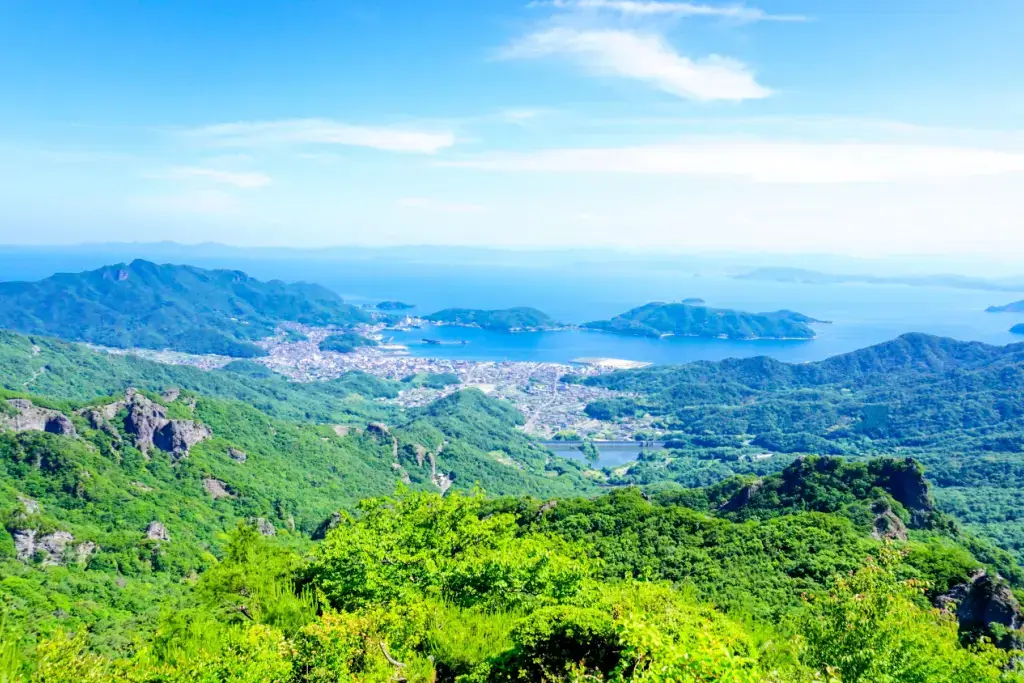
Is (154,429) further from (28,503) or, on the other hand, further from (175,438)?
(28,503)

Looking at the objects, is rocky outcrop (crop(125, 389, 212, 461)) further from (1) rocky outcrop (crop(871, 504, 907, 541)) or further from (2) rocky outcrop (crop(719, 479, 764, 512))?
(1) rocky outcrop (crop(871, 504, 907, 541))

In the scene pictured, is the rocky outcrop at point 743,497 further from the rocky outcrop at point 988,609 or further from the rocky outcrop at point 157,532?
the rocky outcrop at point 157,532

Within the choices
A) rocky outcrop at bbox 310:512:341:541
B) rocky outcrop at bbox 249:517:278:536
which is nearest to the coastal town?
rocky outcrop at bbox 249:517:278:536

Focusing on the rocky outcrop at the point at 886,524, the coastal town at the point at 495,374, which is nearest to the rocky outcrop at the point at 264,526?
the rocky outcrop at the point at 886,524

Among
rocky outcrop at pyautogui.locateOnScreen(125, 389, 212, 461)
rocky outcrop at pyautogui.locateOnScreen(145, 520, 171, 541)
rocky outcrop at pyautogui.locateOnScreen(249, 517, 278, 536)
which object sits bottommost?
rocky outcrop at pyautogui.locateOnScreen(249, 517, 278, 536)

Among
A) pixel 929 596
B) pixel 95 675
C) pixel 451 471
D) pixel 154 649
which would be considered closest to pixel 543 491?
pixel 451 471

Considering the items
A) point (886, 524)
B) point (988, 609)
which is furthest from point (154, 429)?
point (988, 609)
